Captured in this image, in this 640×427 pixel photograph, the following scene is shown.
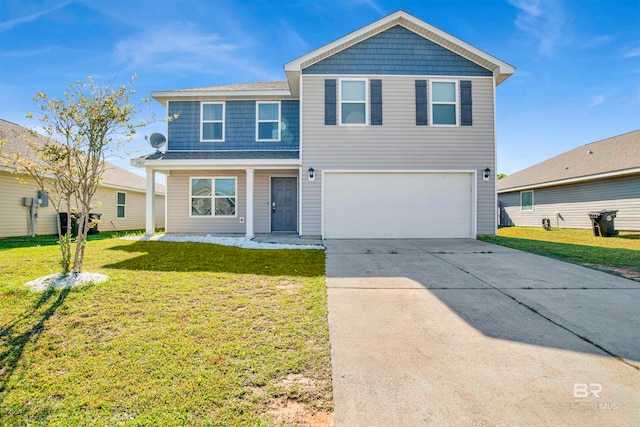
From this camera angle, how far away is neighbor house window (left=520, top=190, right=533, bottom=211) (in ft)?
57.8

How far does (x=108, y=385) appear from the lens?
2049 mm

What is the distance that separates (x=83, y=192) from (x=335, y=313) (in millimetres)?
4124

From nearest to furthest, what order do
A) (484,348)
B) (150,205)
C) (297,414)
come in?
(297,414), (484,348), (150,205)

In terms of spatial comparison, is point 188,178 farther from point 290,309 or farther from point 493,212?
point 493,212

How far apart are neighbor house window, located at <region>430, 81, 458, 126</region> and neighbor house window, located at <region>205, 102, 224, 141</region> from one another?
7561 millimetres

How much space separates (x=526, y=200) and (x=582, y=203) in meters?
3.64

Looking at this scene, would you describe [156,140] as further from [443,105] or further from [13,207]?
[443,105]

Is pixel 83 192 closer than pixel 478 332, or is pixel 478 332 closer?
pixel 478 332

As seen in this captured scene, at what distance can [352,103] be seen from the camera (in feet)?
31.7

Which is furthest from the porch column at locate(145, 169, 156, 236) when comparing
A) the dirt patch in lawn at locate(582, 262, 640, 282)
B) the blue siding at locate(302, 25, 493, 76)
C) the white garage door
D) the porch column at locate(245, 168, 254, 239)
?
the dirt patch in lawn at locate(582, 262, 640, 282)

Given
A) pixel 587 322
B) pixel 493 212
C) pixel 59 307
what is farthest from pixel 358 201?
pixel 59 307

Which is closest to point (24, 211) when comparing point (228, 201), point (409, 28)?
point (228, 201)

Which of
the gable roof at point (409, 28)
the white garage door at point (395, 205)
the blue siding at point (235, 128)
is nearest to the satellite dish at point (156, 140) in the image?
the blue siding at point (235, 128)

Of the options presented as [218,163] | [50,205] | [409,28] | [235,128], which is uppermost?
[409,28]
